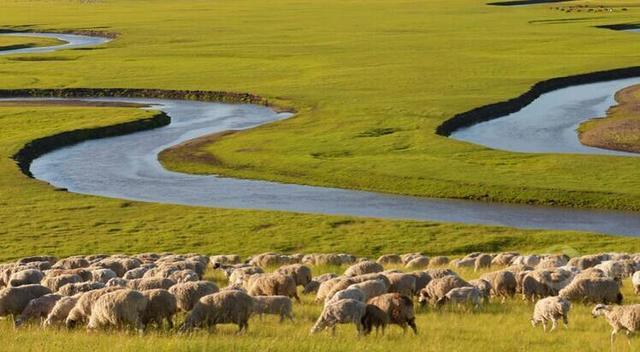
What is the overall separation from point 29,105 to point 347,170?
3287 centimetres

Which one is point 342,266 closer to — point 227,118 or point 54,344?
point 54,344

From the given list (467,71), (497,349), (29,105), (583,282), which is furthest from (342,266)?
(467,71)

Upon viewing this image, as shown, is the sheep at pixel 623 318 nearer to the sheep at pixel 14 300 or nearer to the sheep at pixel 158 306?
the sheep at pixel 158 306

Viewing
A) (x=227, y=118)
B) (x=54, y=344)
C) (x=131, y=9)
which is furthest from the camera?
(x=131, y=9)

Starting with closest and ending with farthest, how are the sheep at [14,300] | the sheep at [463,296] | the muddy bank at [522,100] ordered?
1. the sheep at [14,300]
2. the sheep at [463,296]
3. the muddy bank at [522,100]

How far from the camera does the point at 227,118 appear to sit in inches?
2494

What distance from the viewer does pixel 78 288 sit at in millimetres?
18125

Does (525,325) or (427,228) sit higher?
(525,325)

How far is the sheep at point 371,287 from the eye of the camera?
1725 cm

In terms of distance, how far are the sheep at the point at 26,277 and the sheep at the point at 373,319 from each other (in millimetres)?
7723

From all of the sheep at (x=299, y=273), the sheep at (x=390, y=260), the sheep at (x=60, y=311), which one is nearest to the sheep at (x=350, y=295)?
the sheep at (x=60, y=311)

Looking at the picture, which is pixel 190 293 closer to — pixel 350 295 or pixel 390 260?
pixel 350 295

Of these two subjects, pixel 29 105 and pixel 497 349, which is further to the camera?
pixel 29 105

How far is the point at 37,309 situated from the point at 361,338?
535 cm
